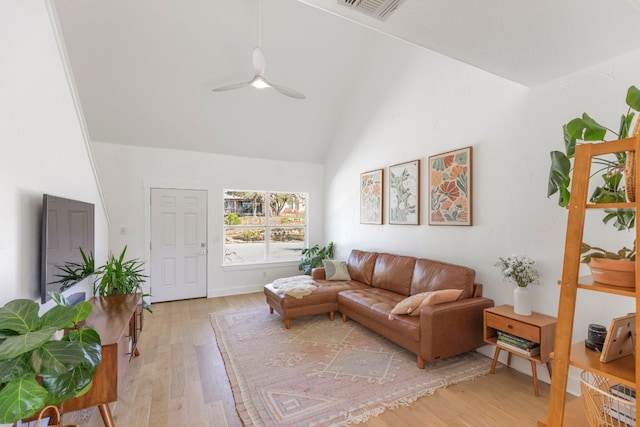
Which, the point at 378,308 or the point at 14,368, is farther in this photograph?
the point at 378,308

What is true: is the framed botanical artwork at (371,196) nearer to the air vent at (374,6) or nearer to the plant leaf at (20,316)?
the air vent at (374,6)

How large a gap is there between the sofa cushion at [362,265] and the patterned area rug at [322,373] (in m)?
0.80

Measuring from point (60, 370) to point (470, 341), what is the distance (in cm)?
298

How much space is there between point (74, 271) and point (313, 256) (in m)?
3.77

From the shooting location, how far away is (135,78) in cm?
391

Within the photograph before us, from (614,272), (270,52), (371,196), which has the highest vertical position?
(270,52)

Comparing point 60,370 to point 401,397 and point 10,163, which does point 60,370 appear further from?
point 401,397

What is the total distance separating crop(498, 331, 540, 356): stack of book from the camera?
2.26 m

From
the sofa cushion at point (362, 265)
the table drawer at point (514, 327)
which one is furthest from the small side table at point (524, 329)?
the sofa cushion at point (362, 265)

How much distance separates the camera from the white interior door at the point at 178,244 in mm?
4750

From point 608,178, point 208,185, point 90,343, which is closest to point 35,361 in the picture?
point 90,343

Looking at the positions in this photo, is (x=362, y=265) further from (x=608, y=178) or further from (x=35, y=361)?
(x=35, y=361)

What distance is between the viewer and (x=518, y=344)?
2338mm

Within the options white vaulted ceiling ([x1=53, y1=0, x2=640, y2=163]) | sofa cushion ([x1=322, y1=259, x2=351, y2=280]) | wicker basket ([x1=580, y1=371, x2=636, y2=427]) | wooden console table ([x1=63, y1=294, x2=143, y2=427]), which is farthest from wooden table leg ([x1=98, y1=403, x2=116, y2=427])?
sofa cushion ([x1=322, y1=259, x2=351, y2=280])
